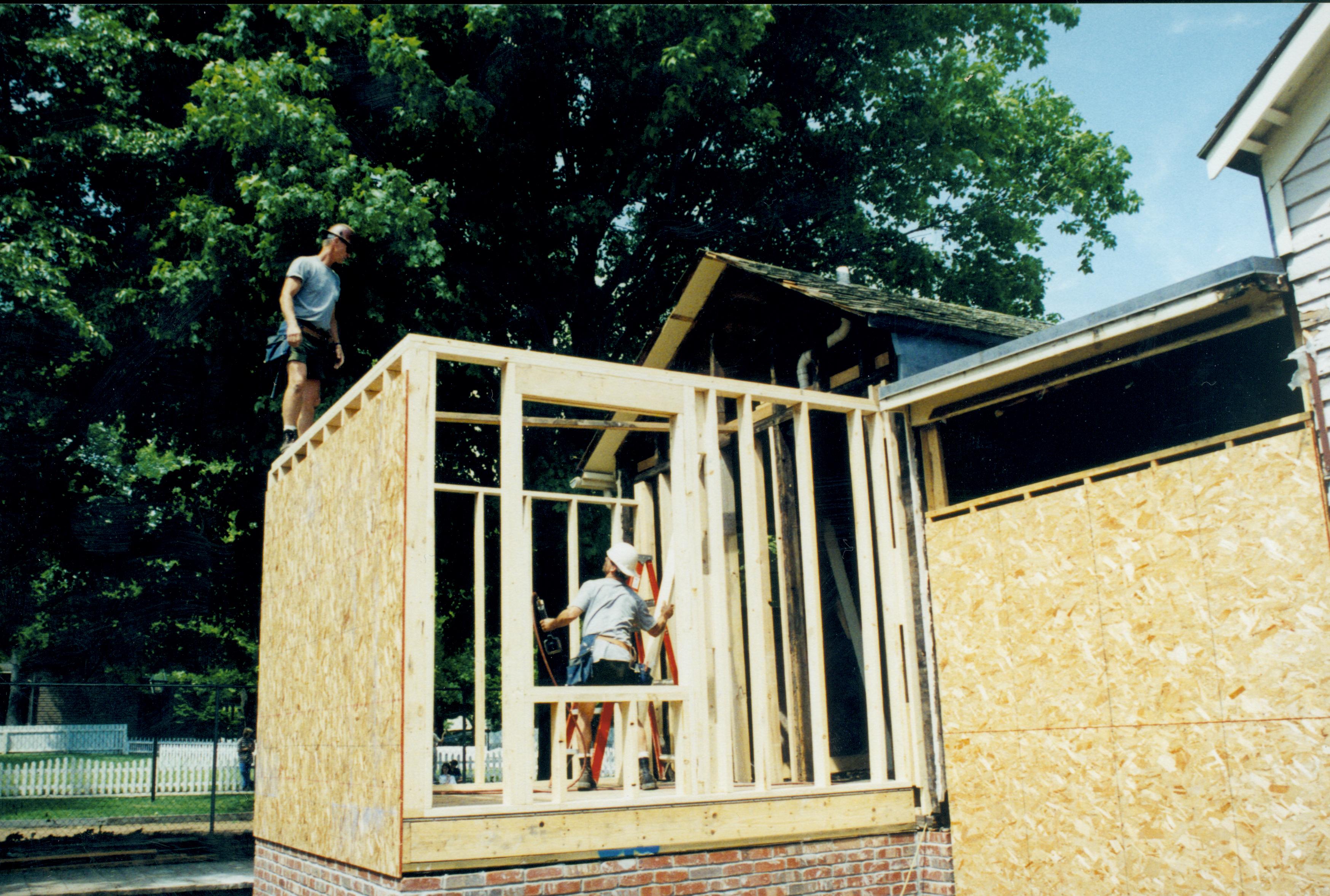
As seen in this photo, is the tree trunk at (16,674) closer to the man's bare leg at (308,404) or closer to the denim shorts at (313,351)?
the man's bare leg at (308,404)

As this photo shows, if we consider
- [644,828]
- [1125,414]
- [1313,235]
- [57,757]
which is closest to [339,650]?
[644,828]

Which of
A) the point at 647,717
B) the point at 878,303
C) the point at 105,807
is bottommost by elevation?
the point at 105,807

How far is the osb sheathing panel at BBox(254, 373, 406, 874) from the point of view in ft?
19.9

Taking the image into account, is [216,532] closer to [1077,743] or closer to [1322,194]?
[1077,743]

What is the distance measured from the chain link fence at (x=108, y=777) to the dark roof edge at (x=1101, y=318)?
42.5 ft

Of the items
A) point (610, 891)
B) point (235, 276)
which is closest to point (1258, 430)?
point (610, 891)

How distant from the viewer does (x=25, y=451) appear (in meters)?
17.1

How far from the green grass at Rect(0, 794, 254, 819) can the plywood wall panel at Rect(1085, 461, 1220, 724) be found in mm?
16804

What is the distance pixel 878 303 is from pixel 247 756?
21.9 meters

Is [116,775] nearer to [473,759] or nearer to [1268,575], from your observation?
[473,759]

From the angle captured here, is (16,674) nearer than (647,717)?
No

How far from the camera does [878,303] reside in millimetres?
9328

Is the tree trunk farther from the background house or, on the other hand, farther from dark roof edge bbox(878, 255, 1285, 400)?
the background house

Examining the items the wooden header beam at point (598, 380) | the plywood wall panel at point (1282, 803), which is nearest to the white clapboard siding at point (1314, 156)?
the plywood wall panel at point (1282, 803)
